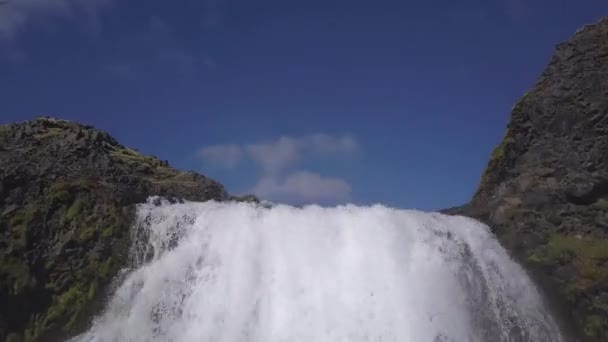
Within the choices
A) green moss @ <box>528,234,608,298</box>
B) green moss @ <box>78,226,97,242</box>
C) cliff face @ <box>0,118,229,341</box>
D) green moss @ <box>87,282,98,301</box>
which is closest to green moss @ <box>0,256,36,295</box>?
Answer: cliff face @ <box>0,118,229,341</box>

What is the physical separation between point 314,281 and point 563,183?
10363mm

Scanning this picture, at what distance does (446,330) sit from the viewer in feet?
59.7

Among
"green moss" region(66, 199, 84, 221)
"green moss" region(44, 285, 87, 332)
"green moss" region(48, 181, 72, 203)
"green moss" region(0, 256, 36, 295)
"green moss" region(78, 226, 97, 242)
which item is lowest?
"green moss" region(44, 285, 87, 332)

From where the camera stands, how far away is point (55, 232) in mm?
19609

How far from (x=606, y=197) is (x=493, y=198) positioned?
13.3ft

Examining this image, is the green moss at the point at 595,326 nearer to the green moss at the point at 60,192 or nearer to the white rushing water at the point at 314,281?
the white rushing water at the point at 314,281

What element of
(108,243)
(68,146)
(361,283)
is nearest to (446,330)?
(361,283)

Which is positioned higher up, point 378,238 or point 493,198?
point 493,198

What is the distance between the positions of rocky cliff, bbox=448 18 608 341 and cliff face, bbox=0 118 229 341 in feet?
44.7

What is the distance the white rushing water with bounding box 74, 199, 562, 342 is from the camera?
18.0 metres

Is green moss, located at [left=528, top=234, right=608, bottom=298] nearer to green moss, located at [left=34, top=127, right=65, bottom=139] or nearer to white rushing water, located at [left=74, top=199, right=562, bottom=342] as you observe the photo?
white rushing water, located at [left=74, top=199, right=562, bottom=342]

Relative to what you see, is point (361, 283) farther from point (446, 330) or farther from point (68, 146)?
point (68, 146)

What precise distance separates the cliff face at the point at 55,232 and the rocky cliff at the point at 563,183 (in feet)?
44.7

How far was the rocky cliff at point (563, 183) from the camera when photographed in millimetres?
20655
